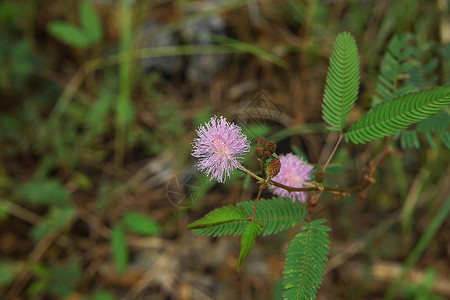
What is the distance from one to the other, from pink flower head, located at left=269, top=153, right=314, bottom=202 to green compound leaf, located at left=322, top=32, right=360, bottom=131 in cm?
17

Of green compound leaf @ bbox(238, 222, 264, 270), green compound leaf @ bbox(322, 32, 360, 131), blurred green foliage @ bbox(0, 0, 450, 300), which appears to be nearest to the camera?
green compound leaf @ bbox(238, 222, 264, 270)

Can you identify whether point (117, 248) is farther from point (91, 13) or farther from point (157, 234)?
point (91, 13)

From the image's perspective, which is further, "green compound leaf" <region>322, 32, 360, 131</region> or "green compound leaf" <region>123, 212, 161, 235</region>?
"green compound leaf" <region>123, 212, 161, 235</region>

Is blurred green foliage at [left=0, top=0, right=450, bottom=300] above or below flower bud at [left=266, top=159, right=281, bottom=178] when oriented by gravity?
above

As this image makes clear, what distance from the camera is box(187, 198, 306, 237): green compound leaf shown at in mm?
966

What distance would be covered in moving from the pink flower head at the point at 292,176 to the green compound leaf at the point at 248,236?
280mm

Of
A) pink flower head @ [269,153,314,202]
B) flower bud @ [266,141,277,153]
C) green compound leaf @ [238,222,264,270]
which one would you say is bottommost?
green compound leaf @ [238,222,264,270]

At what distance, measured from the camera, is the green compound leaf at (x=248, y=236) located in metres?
0.91

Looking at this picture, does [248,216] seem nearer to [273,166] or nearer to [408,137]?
[273,166]

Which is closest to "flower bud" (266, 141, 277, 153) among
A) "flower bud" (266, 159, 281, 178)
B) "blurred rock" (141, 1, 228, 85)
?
"flower bud" (266, 159, 281, 178)

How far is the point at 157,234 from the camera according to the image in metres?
2.65

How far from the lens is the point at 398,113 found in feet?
3.56

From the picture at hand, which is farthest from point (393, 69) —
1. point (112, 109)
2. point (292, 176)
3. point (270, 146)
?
point (112, 109)

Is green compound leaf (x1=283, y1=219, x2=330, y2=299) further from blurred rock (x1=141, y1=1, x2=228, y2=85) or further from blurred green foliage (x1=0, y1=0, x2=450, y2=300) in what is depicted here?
blurred rock (x1=141, y1=1, x2=228, y2=85)
